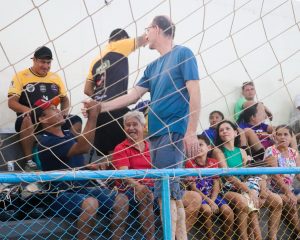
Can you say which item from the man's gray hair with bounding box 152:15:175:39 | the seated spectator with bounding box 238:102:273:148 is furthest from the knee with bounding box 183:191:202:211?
the seated spectator with bounding box 238:102:273:148

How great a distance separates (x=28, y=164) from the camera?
3105mm

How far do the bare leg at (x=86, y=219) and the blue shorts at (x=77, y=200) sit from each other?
0.03 meters

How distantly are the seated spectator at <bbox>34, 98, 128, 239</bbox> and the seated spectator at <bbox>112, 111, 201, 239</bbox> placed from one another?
9cm

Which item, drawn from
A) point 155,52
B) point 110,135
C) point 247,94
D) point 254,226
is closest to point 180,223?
point 254,226

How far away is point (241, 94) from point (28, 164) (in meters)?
2.66

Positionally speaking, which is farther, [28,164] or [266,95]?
[266,95]

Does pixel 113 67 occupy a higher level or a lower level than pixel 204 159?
higher

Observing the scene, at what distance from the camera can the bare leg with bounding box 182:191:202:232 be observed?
303 cm

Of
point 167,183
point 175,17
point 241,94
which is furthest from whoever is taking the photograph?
point 241,94

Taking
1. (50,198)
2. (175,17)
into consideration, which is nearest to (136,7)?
(175,17)

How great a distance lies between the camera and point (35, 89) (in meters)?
3.43

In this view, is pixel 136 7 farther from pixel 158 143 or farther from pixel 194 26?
pixel 158 143

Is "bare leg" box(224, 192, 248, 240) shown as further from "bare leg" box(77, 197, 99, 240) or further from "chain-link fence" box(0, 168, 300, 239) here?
"bare leg" box(77, 197, 99, 240)

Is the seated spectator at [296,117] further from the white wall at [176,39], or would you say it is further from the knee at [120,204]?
the knee at [120,204]
